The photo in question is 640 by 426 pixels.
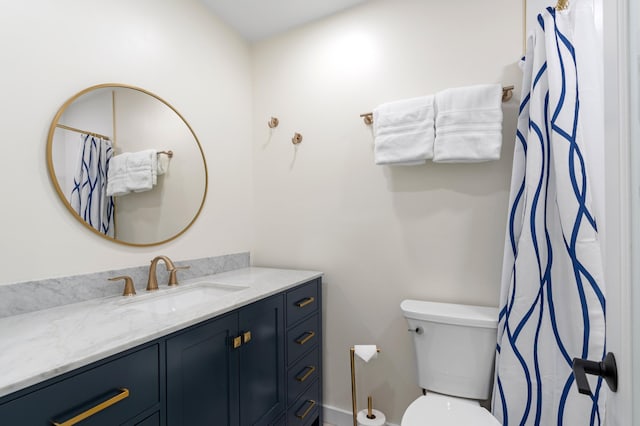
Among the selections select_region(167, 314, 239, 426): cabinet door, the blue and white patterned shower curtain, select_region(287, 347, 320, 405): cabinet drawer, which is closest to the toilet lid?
the blue and white patterned shower curtain

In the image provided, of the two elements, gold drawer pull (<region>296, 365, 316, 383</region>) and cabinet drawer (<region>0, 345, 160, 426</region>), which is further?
gold drawer pull (<region>296, 365, 316, 383</region>)

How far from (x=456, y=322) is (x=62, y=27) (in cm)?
213

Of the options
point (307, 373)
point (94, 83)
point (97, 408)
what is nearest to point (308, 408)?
point (307, 373)

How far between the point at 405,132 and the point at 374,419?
1.57 meters

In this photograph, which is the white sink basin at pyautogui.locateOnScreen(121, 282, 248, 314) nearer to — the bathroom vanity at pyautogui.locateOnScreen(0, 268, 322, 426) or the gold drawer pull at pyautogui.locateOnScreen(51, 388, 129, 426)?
the bathroom vanity at pyautogui.locateOnScreen(0, 268, 322, 426)

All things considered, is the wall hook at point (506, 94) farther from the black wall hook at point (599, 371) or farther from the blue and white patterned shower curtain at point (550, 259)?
the black wall hook at point (599, 371)

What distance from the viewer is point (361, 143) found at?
6.47 feet

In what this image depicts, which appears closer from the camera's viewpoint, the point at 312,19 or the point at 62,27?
the point at 62,27

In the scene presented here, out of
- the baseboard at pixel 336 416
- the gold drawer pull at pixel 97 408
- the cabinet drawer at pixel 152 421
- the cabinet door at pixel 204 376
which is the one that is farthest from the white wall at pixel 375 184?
the gold drawer pull at pixel 97 408

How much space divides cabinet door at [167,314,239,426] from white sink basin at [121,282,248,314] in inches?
6.6

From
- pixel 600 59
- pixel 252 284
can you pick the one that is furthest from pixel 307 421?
pixel 600 59

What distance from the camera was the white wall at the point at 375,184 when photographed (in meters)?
1.66

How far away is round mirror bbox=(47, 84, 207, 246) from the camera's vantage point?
1321 mm

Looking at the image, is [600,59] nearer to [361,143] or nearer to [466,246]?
[466,246]
